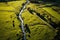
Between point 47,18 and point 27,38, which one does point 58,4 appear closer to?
point 47,18

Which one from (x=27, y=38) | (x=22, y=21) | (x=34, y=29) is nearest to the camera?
(x=27, y=38)

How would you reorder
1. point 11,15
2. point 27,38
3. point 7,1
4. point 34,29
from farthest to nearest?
point 7,1, point 11,15, point 34,29, point 27,38

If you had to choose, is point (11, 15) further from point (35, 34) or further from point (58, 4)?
point (58, 4)

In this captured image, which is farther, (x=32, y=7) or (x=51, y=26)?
(x=32, y=7)

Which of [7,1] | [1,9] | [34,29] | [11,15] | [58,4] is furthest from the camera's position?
[7,1]

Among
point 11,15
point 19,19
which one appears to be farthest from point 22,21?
point 11,15

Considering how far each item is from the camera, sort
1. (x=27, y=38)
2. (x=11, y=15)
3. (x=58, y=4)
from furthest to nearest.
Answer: (x=58, y=4)
(x=11, y=15)
(x=27, y=38)

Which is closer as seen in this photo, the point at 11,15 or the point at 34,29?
the point at 34,29

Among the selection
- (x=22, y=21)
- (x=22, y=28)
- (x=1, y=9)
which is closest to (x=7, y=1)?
(x=1, y=9)

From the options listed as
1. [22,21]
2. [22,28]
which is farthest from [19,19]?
[22,28]
